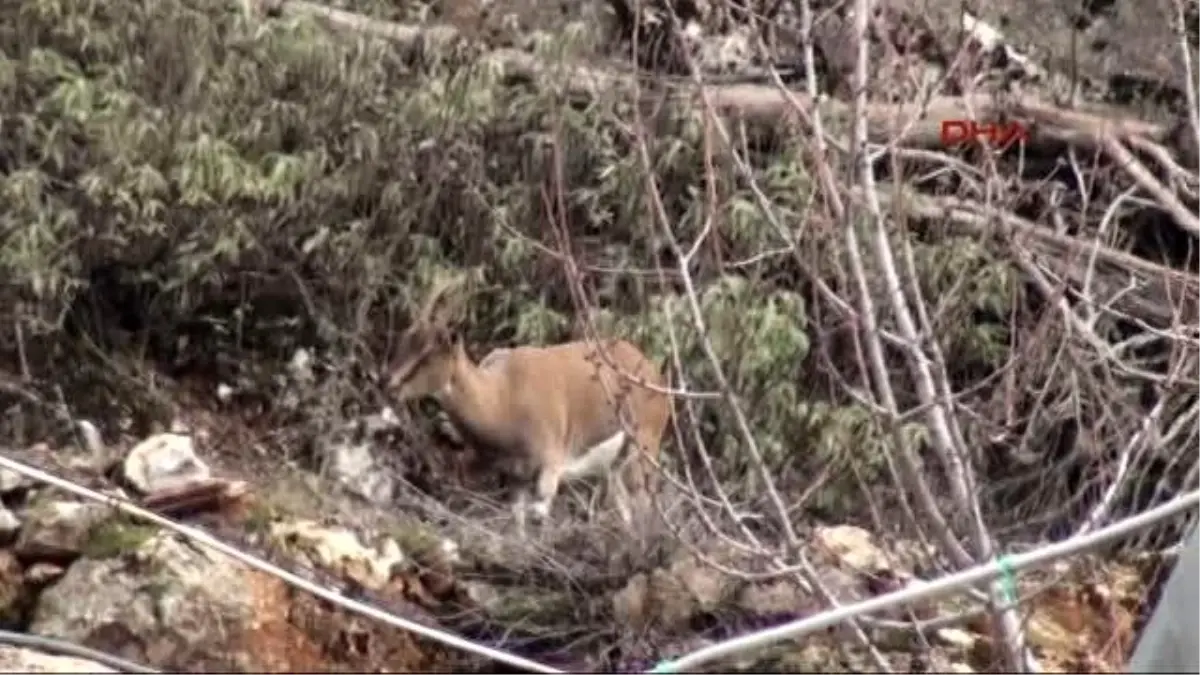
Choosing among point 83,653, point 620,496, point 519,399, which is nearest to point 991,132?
point 519,399

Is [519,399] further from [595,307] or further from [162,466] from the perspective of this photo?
[162,466]

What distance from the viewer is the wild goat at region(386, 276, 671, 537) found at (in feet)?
19.9

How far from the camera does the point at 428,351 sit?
20.4 feet

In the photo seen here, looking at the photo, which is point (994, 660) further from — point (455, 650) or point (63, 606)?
point (63, 606)

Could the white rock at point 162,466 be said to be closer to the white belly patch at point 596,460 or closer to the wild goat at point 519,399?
the wild goat at point 519,399

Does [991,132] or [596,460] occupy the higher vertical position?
[991,132]

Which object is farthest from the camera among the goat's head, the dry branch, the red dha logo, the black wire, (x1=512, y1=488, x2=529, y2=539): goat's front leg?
the dry branch

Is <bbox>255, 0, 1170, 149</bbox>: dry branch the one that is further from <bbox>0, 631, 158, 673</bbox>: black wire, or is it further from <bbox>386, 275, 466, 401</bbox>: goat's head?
<bbox>0, 631, 158, 673</bbox>: black wire

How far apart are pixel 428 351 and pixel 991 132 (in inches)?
79.2

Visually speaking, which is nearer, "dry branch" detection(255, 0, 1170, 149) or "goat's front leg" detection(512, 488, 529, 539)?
"goat's front leg" detection(512, 488, 529, 539)

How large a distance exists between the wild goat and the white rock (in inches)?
35.0

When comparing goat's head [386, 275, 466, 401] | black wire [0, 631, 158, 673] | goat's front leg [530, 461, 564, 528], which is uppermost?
black wire [0, 631, 158, 673]

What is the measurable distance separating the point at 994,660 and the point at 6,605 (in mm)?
2514

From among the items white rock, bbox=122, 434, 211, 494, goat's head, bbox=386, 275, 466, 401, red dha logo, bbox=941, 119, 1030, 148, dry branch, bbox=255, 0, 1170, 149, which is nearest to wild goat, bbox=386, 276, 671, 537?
goat's head, bbox=386, 275, 466, 401
